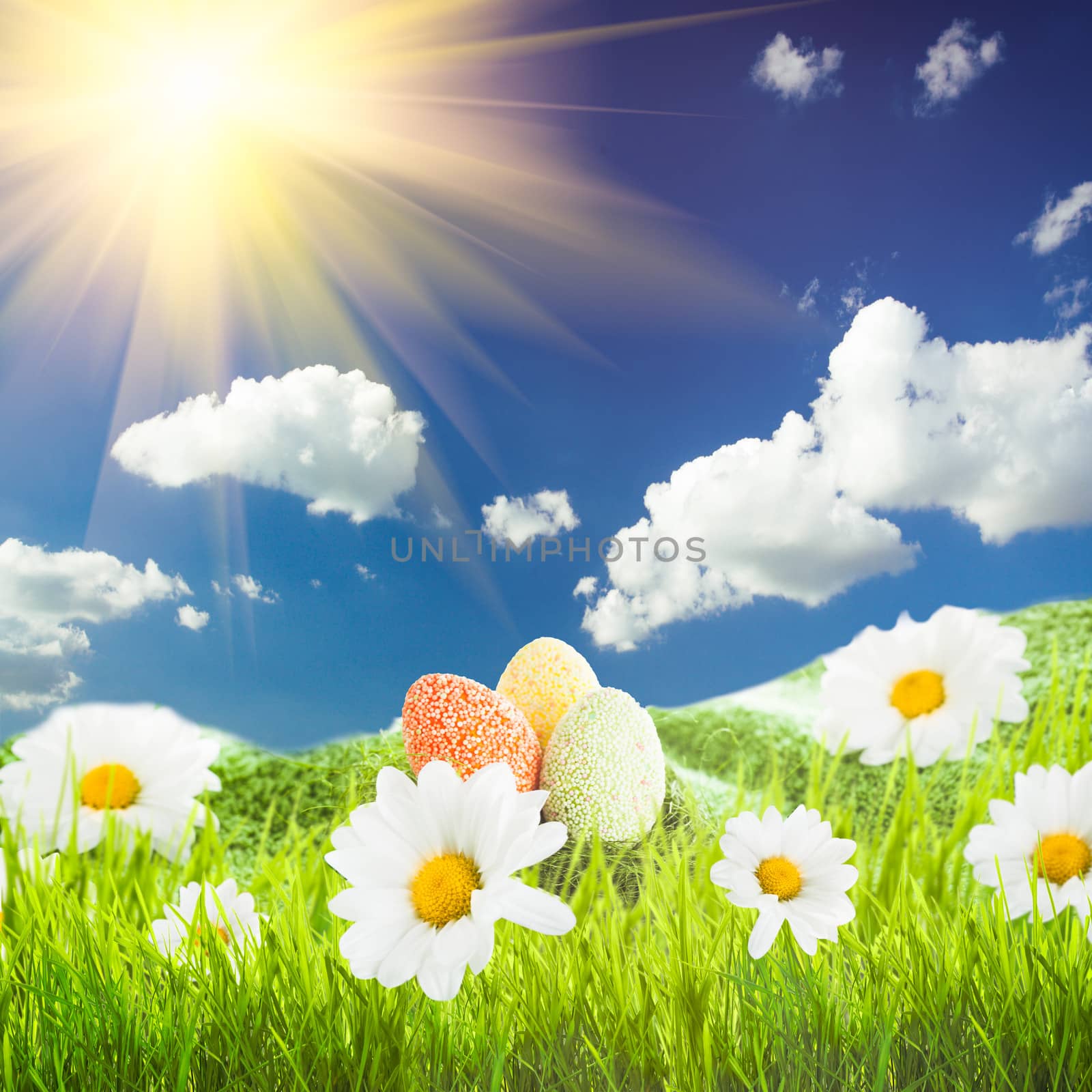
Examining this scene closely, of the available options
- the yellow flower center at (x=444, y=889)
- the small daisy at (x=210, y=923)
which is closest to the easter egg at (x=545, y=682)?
the small daisy at (x=210, y=923)

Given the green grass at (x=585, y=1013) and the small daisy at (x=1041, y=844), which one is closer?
the green grass at (x=585, y=1013)

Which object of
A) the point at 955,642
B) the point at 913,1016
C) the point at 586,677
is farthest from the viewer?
the point at 586,677

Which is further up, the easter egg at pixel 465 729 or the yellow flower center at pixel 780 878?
the easter egg at pixel 465 729

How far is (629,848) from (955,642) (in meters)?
1.12

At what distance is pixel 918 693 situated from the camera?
1.86 meters

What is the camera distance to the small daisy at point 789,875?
1175mm

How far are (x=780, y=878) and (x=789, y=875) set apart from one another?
0.5 inches

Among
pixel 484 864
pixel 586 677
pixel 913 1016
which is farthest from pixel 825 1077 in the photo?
pixel 586 677

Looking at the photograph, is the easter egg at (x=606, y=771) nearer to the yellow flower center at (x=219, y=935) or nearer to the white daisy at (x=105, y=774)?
the white daisy at (x=105, y=774)

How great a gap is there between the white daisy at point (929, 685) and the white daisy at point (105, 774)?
134 cm

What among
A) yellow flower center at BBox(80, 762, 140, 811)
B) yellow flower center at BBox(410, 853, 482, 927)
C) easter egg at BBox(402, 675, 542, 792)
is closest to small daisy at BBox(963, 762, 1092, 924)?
yellow flower center at BBox(410, 853, 482, 927)

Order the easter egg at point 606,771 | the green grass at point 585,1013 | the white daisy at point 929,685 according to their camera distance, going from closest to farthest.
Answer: the green grass at point 585,1013 → the white daisy at point 929,685 → the easter egg at point 606,771

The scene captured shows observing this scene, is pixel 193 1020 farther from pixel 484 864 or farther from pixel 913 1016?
pixel 913 1016

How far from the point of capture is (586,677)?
2.84 metres
